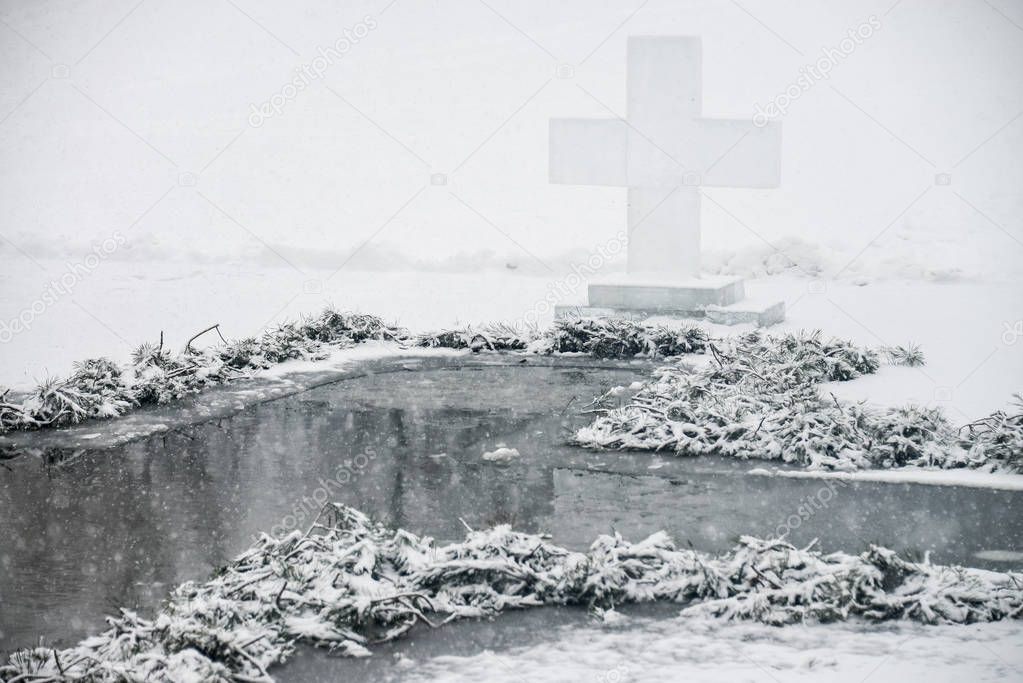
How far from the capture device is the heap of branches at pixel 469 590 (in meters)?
4.63

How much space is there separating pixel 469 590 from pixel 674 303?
8930 mm

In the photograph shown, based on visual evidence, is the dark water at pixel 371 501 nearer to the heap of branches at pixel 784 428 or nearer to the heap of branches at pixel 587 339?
the heap of branches at pixel 784 428

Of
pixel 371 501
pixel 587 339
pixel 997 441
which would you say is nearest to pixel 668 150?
pixel 587 339

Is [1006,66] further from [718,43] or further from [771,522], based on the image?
[771,522]

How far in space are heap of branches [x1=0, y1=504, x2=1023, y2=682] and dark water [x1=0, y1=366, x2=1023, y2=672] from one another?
27 centimetres

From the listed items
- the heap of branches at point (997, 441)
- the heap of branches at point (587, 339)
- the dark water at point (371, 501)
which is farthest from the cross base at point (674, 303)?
the heap of branches at point (997, 441)

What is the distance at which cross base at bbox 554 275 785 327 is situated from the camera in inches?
529

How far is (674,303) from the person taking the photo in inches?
542

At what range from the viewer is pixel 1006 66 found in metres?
25.2

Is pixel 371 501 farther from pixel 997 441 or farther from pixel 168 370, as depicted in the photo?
pixel 168 370

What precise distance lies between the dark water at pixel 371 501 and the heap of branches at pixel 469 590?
273 mm

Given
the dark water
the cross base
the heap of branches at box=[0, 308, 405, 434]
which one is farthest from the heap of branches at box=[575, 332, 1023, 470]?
the cross base

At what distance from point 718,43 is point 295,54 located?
9112mm

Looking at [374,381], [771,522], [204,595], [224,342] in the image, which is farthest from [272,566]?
[224,342]
